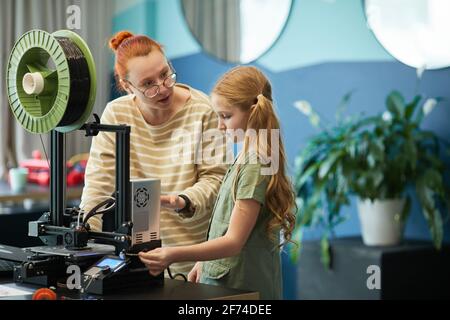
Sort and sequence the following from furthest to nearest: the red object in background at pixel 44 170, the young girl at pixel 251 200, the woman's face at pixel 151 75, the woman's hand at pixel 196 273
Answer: the red object in background at pixel 44 170 → the woman's face at pixel 151 75 → the woman's hand at pixel 196 273 → the young girl at pixel 251 200

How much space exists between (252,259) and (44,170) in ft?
8.99

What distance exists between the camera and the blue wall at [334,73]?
3.70 metres

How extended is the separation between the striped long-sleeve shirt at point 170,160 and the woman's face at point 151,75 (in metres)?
0.09

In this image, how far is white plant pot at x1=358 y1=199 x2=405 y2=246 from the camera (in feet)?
11.7

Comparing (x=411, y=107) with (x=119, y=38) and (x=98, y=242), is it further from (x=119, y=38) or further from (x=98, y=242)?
(x=98, y=242)

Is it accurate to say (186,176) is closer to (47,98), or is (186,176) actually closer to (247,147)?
(247,147)

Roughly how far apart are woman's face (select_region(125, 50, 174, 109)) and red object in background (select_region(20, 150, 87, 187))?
2133 mm

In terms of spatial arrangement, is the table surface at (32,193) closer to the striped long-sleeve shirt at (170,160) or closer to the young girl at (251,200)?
the striped long-sleeve shirt at (170,160)

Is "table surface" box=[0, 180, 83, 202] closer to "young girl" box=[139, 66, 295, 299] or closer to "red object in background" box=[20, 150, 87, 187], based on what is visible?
"red object in background" box=[20, 150, 87, 187]

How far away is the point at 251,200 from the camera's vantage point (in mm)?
1957

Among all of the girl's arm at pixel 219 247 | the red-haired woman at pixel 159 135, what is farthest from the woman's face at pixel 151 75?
the girl's arm at pixel 219 247

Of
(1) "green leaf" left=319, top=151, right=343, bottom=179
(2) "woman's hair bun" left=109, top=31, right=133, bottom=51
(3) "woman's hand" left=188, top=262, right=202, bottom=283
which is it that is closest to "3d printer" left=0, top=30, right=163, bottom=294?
(3) "woman's hand" left=188, top=262, right=202, bottom=283

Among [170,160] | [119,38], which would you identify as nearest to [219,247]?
[170,160]
